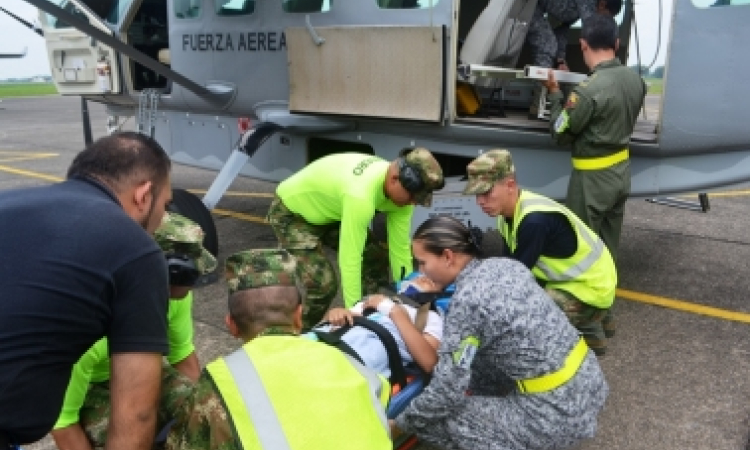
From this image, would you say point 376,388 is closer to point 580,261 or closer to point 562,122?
point 580,261

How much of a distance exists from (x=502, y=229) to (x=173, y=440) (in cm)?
215

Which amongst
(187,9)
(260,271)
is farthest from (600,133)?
(187,9)

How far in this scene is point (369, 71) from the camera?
464 centimetres

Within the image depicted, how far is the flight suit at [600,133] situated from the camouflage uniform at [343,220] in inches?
45.9

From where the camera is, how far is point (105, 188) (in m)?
1.69

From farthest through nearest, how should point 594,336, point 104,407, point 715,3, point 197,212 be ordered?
point 197,212 → point 715,3 → point 594,336 → point 104,407

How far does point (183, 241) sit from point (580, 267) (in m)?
1.80

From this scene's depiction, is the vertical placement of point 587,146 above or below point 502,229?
above

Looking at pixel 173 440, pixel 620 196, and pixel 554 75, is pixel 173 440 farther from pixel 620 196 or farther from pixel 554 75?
pixel 554 75

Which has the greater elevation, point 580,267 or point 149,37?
point 149,37

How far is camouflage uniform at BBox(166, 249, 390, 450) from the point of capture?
1.47 meters

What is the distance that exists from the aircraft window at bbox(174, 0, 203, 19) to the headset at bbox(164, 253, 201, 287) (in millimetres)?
4424

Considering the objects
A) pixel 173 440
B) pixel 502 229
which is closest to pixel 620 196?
pixel 502 229

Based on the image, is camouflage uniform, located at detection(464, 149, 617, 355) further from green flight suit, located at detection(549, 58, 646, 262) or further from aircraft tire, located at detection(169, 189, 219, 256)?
aircraft tire, located at detection(169, 189, 219, 256)
